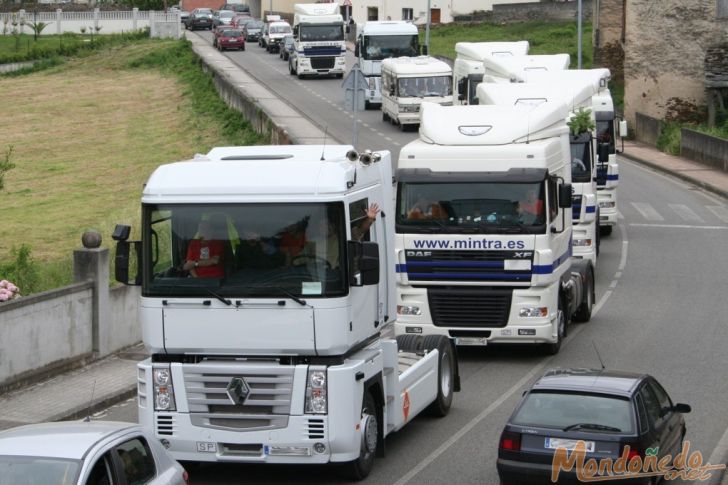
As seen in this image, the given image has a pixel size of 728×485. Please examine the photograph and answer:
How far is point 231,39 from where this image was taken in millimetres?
88250

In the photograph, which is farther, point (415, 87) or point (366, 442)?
point (415, 87)

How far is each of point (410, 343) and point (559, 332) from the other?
16.8ft

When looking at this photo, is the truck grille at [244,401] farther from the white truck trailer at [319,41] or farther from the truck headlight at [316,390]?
the white truck trailer at [319,41]

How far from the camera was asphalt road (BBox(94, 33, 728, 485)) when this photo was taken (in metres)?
14.8

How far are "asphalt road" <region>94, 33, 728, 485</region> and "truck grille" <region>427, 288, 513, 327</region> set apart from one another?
74cm

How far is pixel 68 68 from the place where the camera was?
87.7 metres

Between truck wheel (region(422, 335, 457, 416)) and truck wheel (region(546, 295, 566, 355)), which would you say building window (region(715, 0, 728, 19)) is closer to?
truck wheel (region(546, 295, 566, 355))

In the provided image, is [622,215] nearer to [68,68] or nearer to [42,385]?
[42,385]

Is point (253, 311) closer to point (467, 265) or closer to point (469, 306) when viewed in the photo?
point (467, 265)

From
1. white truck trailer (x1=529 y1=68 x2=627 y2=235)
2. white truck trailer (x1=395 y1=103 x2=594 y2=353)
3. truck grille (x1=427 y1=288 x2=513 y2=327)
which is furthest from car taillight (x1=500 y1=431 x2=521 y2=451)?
white truck trailer (x1=529 y1=68 x2=627 y2=235)

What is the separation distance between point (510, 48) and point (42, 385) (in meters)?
27.7

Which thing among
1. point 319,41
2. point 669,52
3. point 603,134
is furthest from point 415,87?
point 603,134

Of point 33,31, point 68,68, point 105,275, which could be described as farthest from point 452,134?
point 33,31

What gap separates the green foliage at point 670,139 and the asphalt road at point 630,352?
10.8 m
